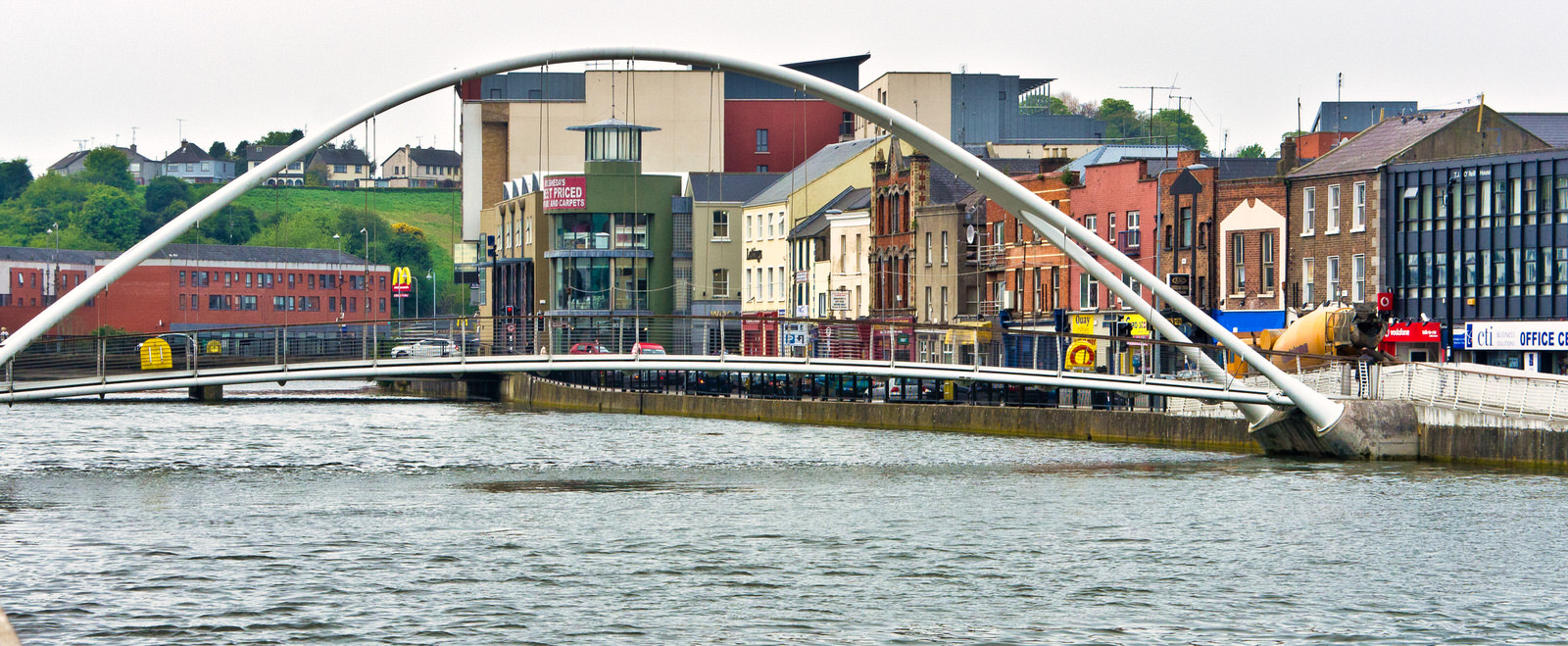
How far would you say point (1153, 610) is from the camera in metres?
26.3

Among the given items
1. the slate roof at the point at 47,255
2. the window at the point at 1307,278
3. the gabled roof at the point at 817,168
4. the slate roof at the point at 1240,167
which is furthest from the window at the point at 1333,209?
the slate roof at the point at 47,255

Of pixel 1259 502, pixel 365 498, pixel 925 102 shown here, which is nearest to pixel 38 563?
pixel 365 498

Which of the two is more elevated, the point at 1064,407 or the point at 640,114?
the point at 640,114

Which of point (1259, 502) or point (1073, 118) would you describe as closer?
point (1259, 502)

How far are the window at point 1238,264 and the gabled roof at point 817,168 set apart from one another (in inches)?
1360

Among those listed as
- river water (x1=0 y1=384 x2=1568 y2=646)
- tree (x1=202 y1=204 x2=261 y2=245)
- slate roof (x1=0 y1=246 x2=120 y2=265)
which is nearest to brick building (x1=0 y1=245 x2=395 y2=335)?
tree (x1=202 y1=204 x2=261 y2=245)

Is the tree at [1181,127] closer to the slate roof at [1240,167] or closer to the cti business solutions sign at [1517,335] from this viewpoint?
the slate roof at [1240,167]

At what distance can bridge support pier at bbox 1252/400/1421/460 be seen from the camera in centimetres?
4556

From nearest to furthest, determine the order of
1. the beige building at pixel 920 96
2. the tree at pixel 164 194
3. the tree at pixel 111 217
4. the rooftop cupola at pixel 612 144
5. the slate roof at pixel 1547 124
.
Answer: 1. the slate roof at pixel 1547 124
2. the rooftop cupola at pixel 612 144
3. the beige building at pixel 920 96
4. the tree at pixel 111 217
5. the tree at pixel 164 194

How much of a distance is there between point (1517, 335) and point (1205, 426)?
49.6 feet

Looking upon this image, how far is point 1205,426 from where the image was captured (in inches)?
2044

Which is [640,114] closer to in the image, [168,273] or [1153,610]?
[168,273]

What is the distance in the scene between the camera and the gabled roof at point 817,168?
107 metres

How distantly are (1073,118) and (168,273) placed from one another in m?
53.6
